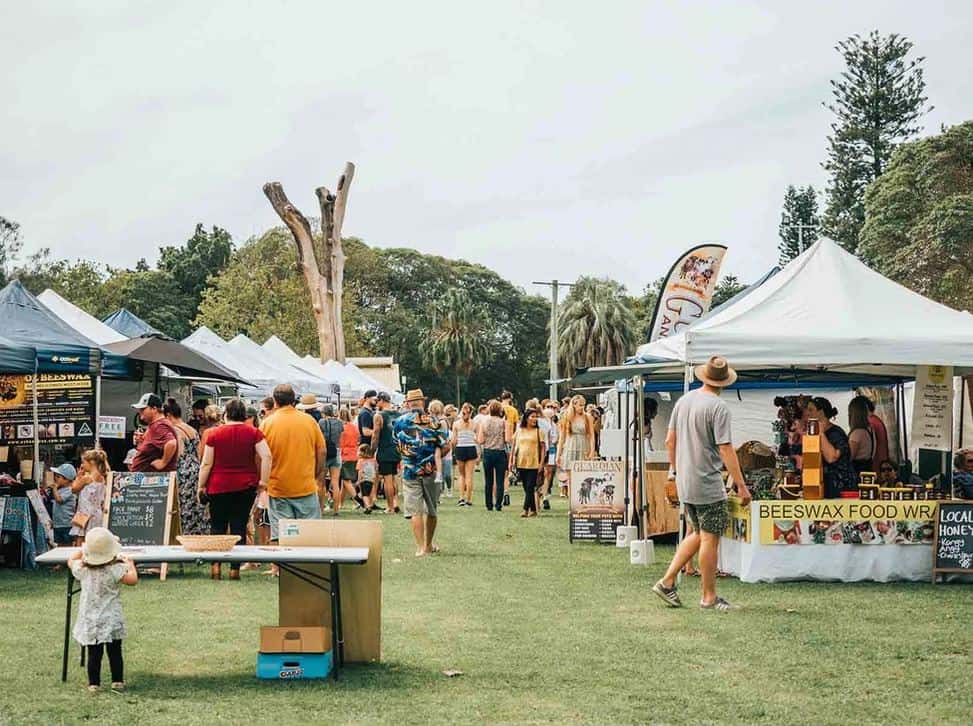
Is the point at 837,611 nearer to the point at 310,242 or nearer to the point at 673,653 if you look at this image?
the point at 673,653

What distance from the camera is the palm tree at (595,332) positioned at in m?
84.4

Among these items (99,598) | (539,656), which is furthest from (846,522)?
(99,598)

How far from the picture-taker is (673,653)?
8.61 meters

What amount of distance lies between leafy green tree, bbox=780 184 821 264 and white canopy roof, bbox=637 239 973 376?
50.0 m

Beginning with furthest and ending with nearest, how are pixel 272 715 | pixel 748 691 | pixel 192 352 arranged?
pixel 192 352, pixel 748 691, pixel 272 715

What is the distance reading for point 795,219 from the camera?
207 feet

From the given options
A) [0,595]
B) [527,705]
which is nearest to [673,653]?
[527,705]

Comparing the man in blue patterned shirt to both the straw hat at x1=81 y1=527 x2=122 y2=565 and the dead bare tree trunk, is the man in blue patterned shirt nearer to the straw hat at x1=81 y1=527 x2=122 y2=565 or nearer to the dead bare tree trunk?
the straw hat at x1=81 y1=527 x2=122 y2=565

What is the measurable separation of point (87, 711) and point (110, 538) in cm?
98

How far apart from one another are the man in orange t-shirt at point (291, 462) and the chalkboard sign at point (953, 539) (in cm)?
544

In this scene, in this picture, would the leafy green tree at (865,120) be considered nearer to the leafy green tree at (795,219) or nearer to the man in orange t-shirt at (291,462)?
the leafy green tree at (795,219)

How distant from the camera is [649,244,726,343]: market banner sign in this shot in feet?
64.5

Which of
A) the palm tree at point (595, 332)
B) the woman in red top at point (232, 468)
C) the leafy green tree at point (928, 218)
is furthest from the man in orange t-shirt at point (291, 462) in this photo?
the palm tree at point (595, 332)

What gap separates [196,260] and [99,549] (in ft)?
276
